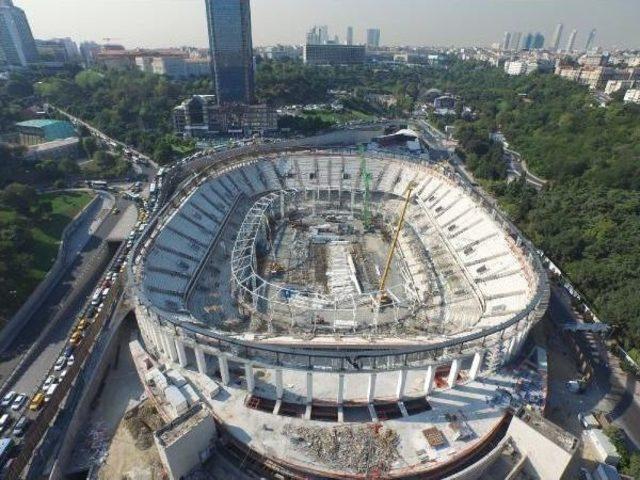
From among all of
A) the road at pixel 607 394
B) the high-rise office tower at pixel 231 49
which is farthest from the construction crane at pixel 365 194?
the high-rise office tower at pixel 231 49

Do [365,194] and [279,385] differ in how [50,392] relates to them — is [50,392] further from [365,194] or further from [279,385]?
[365,194]

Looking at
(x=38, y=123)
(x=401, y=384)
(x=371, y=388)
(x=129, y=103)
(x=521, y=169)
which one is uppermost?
(x=129, y=103)

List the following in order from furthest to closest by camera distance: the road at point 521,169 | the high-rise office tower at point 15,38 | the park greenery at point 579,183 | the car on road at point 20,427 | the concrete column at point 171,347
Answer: the high-rise office tower at point 15,38 → the road at point 521,169 → the park greenery at point 579,183 → the concrete column at point 171,347 → the car on road at point 20,427

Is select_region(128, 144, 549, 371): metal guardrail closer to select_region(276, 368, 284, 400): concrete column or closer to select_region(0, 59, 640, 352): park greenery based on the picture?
select_region(276, 368, 284, 400): concrete column

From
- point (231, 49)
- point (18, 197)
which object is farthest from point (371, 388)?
point (231, 49)

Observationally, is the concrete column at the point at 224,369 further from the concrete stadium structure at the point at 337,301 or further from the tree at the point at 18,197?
the tree at the point at 18,197

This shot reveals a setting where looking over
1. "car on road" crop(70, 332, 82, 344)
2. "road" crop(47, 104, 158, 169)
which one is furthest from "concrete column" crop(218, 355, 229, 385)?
"road" crop(47, 104, 158, 169)
